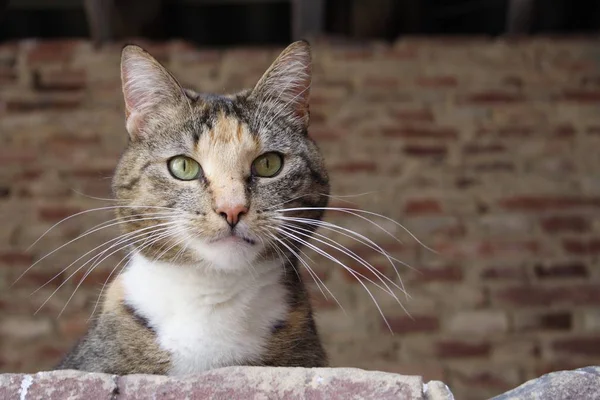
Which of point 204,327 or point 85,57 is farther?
point 85,57

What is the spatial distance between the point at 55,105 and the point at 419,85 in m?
1.43

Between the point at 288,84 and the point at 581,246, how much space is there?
2.03 meters

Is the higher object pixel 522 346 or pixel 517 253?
pixel 517 253

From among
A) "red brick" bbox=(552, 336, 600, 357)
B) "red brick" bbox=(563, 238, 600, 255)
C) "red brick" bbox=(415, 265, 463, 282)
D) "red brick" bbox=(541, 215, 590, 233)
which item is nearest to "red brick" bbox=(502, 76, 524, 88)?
"red brick" bbox=(541, 215, 590, 233)

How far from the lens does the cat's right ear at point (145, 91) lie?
3.72ft

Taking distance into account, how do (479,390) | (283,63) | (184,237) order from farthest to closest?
(479,390), (283,63), (184,237)

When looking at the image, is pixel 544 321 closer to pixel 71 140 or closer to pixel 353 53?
pixel 353 53

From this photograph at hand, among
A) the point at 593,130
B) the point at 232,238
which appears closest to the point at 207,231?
the point at 232,238

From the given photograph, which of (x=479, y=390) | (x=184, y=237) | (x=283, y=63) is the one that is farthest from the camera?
(x=479, y=390)

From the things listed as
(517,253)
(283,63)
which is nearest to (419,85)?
(517,253)

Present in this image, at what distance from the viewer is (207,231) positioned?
1.00 metres

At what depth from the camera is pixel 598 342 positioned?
284cm

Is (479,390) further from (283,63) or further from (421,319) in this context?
(283,63)

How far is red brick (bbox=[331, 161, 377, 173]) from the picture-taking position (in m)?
2.83
